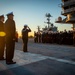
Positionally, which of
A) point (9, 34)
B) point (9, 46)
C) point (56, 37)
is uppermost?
point (9, 34)

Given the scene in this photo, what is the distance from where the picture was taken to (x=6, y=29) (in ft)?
24.8

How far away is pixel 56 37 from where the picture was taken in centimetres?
2302

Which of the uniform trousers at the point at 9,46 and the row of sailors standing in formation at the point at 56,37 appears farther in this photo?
the row of sailors standing in formation at the point at 56,37

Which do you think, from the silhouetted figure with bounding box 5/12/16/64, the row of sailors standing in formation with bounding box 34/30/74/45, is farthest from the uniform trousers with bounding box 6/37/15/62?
the row of sailors standing in formation with bounding box 34/30/74/45

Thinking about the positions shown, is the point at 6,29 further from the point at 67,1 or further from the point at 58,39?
the point at 67,1

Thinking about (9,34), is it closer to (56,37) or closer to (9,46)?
(9,46)

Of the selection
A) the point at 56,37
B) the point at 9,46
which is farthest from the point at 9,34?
the point at 56,37

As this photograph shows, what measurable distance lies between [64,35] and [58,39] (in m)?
1.58

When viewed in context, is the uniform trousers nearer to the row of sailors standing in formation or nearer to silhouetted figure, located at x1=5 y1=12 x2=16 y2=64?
silhouetted figure, located at x1=5 y1=12 x2=16 y2=64

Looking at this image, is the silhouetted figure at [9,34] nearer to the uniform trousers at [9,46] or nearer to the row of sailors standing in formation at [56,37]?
the uniform trousers at [9,46]

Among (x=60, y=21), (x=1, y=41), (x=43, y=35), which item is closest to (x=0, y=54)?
(x=1, y=41)

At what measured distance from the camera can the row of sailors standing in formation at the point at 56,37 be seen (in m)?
20.6

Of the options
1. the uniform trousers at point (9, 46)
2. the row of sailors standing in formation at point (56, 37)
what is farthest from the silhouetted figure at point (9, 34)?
the row of sailors standing in formation at point (56, 37)

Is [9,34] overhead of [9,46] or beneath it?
overhead
